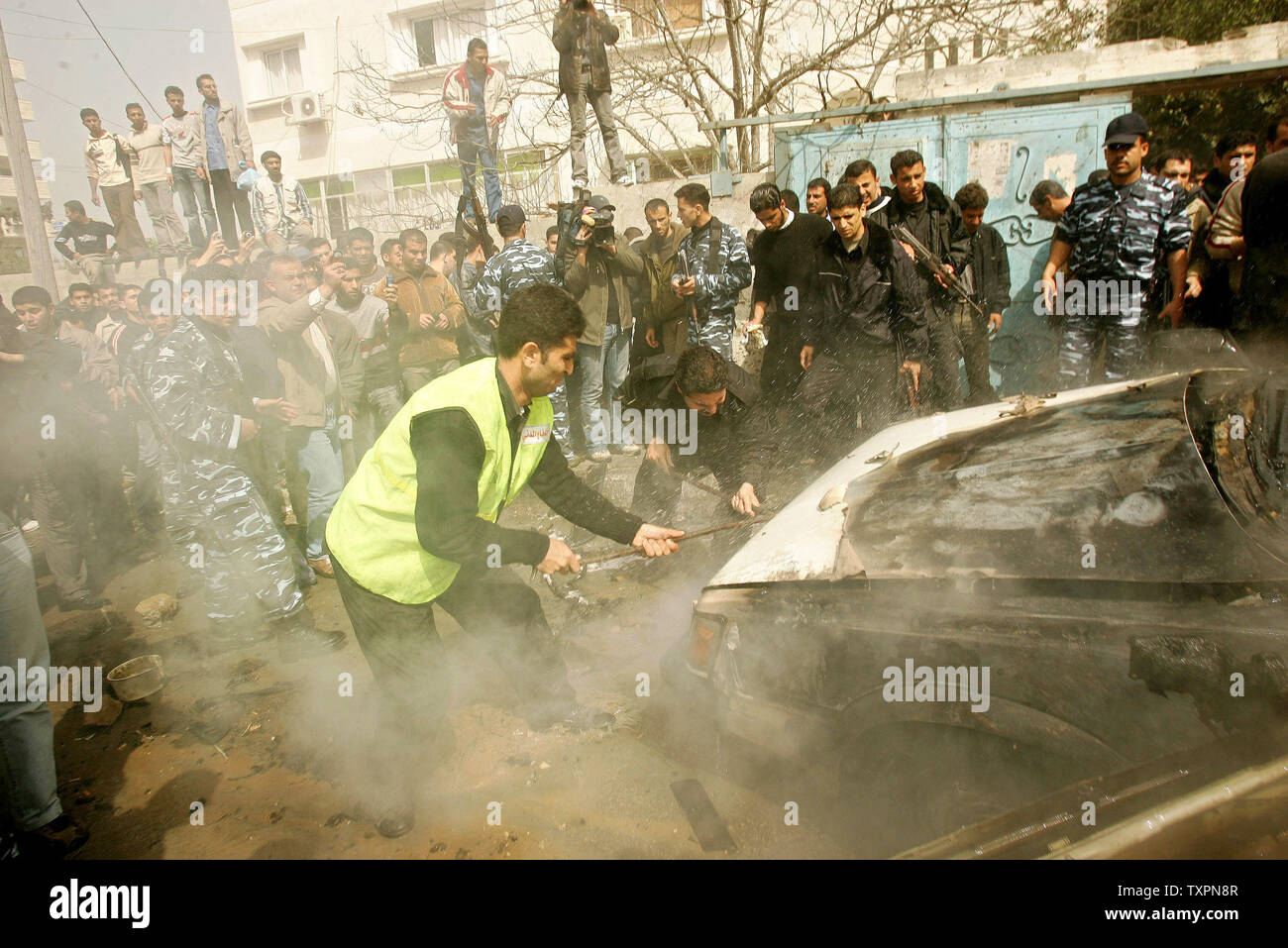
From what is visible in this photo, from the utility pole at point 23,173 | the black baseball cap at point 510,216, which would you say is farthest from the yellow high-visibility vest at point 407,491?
the utility pole at point 23,173

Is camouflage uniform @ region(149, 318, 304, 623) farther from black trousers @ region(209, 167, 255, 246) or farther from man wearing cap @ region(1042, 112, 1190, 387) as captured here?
black trousers @ region(209, 167, 255, 246)

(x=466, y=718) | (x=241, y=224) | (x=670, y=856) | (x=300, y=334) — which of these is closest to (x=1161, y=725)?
(x=670, y=856)

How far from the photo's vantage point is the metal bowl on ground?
13.0 ft

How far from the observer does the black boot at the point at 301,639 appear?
443cm

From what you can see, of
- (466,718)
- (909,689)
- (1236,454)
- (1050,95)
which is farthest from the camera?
(1050,95)

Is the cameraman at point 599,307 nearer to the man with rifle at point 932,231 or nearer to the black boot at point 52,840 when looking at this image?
the man with rifle at point 932,231

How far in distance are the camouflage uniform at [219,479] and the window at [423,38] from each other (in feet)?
52.2

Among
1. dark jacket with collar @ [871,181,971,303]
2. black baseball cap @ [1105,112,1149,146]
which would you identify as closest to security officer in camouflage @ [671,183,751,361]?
dark jacket with collar @ [871,181,971,303]

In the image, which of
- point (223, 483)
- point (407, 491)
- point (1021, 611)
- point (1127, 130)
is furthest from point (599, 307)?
point (1021, 611)

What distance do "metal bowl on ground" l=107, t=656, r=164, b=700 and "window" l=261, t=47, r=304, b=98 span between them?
19.0 m

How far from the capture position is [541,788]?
9.98 feet
